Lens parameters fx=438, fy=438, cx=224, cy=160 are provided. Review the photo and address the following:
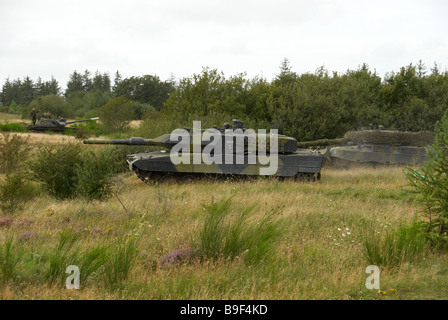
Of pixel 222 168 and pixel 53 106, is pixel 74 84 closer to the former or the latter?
pixel 53 106

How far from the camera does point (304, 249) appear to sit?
573 centimetres

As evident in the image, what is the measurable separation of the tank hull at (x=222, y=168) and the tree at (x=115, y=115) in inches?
880

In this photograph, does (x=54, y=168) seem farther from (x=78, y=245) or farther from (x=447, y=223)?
(x=447, y=223)

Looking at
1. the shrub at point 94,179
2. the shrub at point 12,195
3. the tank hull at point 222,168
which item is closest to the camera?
the shrub at point 12,195

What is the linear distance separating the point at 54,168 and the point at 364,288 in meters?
8.61

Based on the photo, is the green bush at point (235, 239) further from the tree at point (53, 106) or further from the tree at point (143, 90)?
the tree at point (143, 90)

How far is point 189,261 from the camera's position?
514cm

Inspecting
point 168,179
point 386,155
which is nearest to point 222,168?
point 168,179

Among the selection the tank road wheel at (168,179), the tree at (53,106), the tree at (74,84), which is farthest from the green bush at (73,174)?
the tree at (74,84)

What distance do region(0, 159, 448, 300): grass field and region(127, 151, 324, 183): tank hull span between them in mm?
4630

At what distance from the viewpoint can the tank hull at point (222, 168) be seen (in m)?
13.0

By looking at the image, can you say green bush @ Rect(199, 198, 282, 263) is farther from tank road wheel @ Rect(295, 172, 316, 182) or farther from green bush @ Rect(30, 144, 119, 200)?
tank road wheel @ Rect(295, 172, 316, 182)

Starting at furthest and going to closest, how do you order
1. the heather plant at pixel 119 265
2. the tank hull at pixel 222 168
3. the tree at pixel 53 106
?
the tree at pixel 53 106 → the tank hull at pixel 222 168 → the heather plant at pixel 119 265

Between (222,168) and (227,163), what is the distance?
0.70 feet
